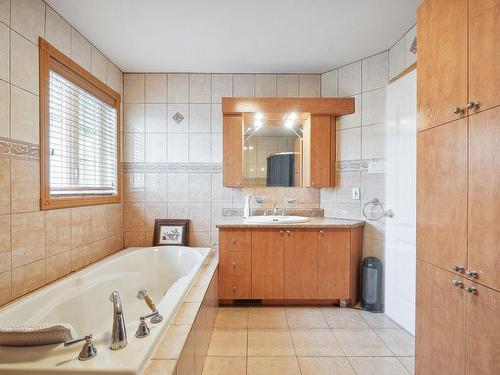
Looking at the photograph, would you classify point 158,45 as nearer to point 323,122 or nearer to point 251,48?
point 251,48

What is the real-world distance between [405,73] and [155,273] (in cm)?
278

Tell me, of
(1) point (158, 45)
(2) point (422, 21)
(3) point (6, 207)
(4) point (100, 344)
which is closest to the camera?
(4) point (100, 344)

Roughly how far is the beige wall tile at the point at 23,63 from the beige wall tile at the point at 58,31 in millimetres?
201

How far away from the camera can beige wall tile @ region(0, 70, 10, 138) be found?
1386 millimetres

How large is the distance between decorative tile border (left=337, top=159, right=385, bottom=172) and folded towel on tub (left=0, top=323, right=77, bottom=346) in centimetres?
241

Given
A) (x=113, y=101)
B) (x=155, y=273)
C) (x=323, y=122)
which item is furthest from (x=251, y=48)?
(x=155, y=273)

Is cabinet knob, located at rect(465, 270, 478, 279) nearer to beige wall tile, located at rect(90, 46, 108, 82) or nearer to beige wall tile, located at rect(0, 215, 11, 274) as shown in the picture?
beige wall tile, located at rect(0, 215, 11, 274)

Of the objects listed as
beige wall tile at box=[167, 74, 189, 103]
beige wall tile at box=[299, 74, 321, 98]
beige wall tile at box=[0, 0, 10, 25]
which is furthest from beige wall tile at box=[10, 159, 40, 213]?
beige wall tile at box=[299, 74, 321, 98]

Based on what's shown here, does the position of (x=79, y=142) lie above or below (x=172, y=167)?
above

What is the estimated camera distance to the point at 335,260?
2.28 meters

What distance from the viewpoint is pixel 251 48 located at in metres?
2.25

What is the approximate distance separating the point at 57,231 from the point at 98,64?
4.97 ft

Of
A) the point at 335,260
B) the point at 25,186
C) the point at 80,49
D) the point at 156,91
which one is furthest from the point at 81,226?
the point at 335,260

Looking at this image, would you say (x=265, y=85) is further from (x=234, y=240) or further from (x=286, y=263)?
(x=286, y=263)
